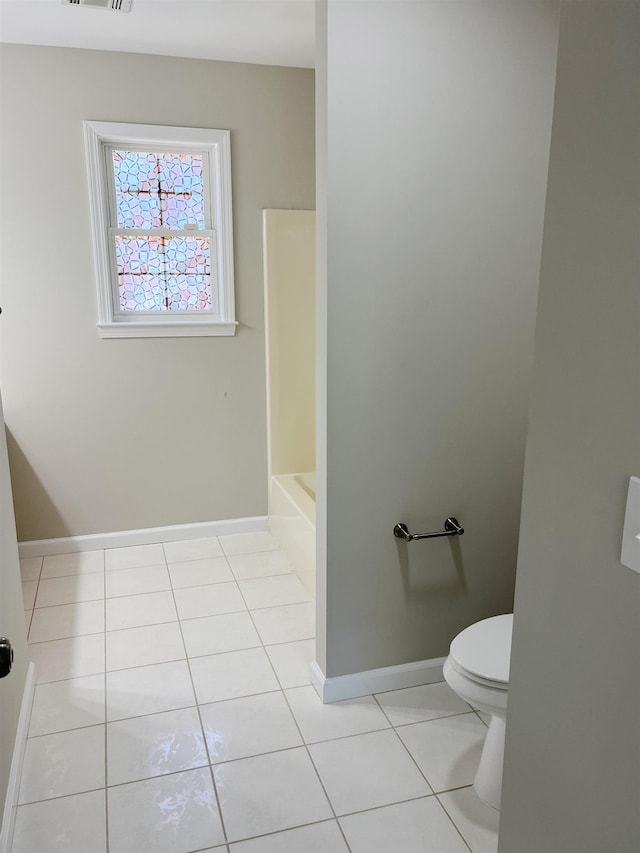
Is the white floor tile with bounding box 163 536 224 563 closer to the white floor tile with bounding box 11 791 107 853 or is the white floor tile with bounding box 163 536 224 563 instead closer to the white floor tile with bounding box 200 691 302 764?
the white floor tile with bounding box 200 691 302 764

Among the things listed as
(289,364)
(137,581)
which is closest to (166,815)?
(137,581)

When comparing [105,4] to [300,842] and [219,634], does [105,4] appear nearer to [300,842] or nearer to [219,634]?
[219,634]

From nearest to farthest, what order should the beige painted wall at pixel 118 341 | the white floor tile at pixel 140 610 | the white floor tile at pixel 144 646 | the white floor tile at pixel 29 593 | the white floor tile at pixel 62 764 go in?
the white floor tile at pixel 62 764, the white floor tile at pixel 144 646, the white floor tile at pixel 140 610, the white floor tile at pixel 29 593, the beige painted wall at pixel 118 341

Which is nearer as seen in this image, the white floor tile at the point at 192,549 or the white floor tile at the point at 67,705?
the white floor tile at the point at 67,705

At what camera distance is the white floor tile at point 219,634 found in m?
2.66

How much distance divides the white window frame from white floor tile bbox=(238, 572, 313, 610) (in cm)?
134

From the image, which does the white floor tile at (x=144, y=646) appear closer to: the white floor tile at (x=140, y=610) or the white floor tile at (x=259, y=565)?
the white floor tile at (x=140, y=610)


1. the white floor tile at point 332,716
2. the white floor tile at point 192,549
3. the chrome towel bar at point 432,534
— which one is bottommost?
the white floor tile at point 192,549

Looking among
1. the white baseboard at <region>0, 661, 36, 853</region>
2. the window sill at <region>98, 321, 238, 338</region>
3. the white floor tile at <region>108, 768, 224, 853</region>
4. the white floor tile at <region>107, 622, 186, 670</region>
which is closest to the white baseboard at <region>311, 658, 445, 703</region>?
the white floor tile at <region>108, 768, 224, 853</region>

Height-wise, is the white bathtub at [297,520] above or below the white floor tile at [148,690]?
above

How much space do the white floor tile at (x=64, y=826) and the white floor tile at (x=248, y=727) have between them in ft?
1.20

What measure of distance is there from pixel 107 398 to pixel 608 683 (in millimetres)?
3065

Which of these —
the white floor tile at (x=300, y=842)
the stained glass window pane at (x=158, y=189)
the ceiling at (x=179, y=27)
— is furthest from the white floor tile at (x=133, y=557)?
the ceiling at (x=179, y=27)

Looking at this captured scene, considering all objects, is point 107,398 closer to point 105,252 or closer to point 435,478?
point 105,252
